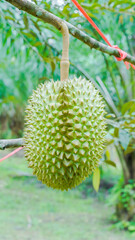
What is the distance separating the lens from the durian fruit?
2.38 ft

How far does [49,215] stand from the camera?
175 inches

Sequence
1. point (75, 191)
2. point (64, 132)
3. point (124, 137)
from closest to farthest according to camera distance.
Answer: point (64, 132), point (124, 137), point (75, 191)

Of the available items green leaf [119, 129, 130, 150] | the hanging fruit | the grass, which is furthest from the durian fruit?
the grass

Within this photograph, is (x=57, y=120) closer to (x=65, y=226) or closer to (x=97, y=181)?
(x=97, y=181)

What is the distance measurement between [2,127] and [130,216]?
2.97 meters

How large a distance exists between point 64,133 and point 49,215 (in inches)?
158

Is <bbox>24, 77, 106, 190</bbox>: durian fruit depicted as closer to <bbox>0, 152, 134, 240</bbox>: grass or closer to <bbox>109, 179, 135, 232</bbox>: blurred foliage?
<bbox>0, 152, 134, 240</bbox>: grass

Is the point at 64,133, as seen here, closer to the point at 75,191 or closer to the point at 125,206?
the point at 125,206

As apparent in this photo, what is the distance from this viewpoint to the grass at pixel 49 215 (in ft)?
11.9

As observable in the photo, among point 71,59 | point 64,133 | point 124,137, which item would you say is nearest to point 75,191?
point 71,59

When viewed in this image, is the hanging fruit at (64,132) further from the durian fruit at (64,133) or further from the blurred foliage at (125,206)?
the blurred foliage at (125,206)

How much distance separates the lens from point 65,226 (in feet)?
12.9

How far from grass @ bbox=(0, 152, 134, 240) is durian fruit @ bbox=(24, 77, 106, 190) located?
3039mm

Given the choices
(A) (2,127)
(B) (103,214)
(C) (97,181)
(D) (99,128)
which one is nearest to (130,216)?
(B) (103,214)
